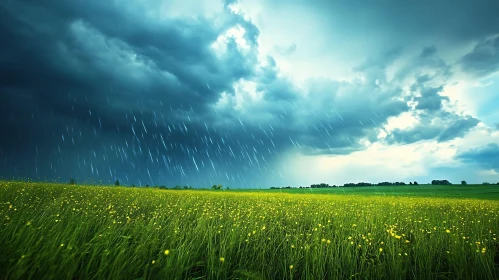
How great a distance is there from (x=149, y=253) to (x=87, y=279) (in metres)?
1.70

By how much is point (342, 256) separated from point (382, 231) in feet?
10.4

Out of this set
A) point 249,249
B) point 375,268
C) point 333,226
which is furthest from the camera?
point 333,226

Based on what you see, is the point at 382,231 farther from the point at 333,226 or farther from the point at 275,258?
the point at 275,258

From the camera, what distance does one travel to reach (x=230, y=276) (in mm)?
4684

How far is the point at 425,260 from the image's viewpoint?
214 inches

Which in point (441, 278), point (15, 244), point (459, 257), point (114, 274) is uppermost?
point (15, 244)

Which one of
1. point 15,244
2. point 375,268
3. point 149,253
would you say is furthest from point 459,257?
point 15,244

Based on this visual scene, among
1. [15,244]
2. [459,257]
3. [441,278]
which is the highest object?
[15,244]

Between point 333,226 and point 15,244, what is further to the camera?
point 333,226

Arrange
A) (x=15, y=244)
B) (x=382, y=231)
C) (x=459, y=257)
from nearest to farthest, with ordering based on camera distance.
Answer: (x=15, y=244)
(x=459, y=257)
(x=382, y=231)

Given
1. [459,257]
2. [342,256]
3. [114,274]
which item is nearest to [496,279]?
[459,257]

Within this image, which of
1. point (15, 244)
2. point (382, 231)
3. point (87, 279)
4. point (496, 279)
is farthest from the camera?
point (382, 231)

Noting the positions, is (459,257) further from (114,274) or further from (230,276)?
(114,274)

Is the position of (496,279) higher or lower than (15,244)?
lower
